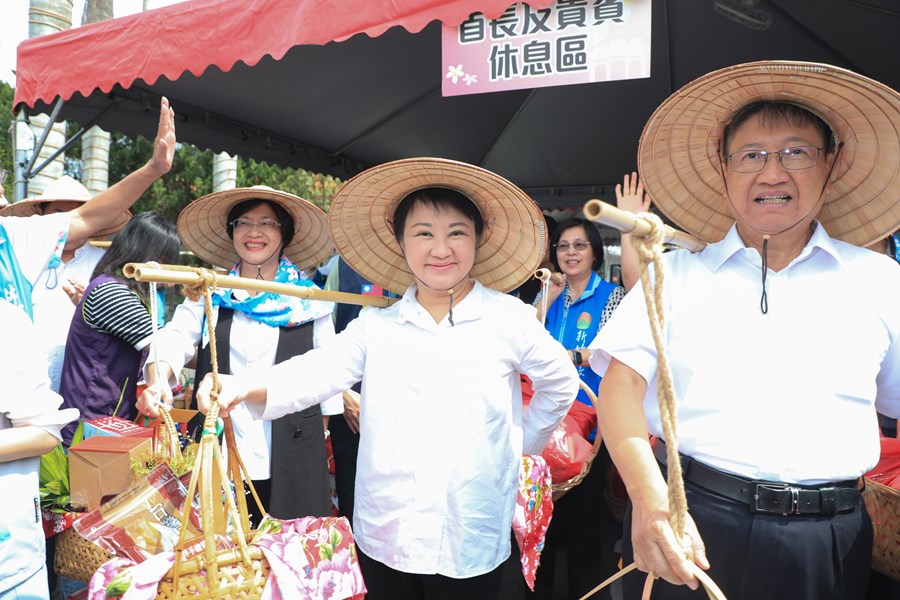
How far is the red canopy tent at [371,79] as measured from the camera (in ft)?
9.91

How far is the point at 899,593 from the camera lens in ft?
5.61

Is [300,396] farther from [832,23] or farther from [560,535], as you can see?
[832,23]

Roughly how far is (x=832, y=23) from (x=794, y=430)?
2.90 metres

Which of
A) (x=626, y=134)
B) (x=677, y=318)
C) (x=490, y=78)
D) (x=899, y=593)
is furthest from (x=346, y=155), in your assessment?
(x=899, y=593)

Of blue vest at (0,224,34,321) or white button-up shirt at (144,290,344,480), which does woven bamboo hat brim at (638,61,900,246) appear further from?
blue vest at (0,224,34,321)

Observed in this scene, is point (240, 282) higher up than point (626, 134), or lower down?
lower down

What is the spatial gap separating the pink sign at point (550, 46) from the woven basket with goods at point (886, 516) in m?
1.68

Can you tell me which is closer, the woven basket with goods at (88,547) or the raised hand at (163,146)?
the woven basket with goods at (88,547)

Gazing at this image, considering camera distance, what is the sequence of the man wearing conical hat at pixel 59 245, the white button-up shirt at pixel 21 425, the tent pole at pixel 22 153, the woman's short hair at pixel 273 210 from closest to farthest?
the white button-up shirt at pixel 21 425, the man wearing conical hat at pixel 59 245, the woman's short hair at pixel 273 210, the tent pole at pixel 22 153

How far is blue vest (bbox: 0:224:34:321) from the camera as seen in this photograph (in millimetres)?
1722

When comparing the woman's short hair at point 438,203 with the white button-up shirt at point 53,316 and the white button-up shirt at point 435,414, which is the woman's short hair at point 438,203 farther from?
the white button-up shirt at point 53,316

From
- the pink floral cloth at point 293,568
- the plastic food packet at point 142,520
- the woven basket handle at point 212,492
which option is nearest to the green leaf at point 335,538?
the pink floral cloth at point 293,568

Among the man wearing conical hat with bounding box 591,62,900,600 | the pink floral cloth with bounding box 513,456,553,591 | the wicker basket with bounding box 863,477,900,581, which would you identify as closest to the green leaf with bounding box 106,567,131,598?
the man wearing conical hat with bounding box 591,62,900,600

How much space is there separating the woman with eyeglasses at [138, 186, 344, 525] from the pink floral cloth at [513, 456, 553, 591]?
93 cm
